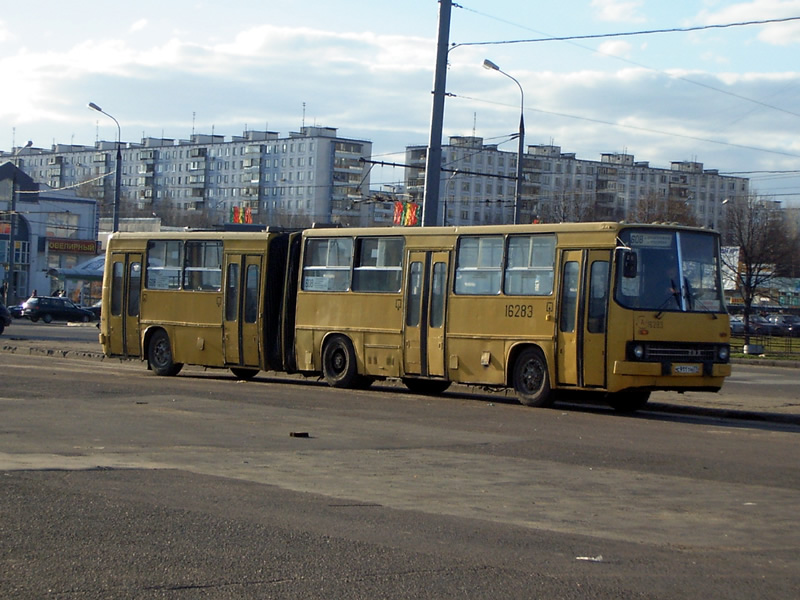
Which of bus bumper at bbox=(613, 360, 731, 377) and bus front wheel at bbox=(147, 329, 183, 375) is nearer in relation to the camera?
bus bumper at bbox=(613, 360, 731, 377)

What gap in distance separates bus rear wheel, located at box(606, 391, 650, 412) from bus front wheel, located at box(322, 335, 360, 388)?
4.93 metres

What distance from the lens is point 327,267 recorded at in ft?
71.1

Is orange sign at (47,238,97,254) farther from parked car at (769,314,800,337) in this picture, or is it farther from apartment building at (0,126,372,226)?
parked car at (769,314,800,337)

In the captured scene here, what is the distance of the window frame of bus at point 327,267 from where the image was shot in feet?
69.8

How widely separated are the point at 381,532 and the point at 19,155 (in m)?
176

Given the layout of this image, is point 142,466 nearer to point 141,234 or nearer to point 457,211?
point 141,234

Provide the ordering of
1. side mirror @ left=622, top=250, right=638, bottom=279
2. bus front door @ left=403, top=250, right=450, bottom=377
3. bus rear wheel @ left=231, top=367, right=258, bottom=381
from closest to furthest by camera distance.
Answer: side mirror @ left=622, top=250, right=638, bottom=279 < bus front door @ left=403, top=250, right=450, bottom=377 < bus rear wheel @ left=231, top=367, right=258, bottom=381

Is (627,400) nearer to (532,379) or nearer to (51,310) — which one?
(532,379)

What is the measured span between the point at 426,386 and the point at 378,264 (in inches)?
103

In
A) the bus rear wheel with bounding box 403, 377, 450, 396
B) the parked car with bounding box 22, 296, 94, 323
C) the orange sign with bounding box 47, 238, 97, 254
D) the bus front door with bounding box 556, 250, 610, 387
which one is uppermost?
the orange sign with bounding box 47, 238, 97, 254

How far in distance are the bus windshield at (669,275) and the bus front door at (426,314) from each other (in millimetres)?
3603

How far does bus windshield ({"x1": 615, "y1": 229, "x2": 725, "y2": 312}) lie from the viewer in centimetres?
1706

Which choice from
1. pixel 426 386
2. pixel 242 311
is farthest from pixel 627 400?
pixel 242 311

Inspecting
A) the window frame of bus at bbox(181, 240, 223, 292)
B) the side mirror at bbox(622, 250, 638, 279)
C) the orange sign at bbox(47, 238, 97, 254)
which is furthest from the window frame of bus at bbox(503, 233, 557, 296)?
the orange sign at bbox(47, 238, 97, 254)
